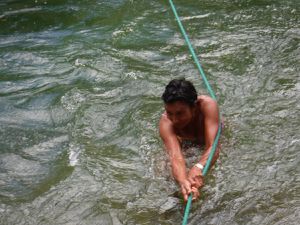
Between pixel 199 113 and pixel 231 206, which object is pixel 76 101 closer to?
pixel 199 113

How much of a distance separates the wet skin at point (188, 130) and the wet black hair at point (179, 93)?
0.04m

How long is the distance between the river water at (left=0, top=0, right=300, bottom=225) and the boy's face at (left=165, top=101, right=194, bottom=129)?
53 centimetres

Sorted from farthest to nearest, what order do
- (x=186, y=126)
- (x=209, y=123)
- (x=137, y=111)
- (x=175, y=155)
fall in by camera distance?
1. (x=137, y=111)
2. (x=186, y=126)
3. (x=209, y=123)
4. (x=175, y=155)

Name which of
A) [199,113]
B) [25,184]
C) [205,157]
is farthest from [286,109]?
[25,184]

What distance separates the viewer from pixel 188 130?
176 inches

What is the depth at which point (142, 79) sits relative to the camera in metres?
6.31

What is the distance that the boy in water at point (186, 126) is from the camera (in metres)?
3.74

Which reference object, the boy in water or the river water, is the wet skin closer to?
the boy in water

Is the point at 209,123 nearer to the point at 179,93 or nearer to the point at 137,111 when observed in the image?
the point at 179,93

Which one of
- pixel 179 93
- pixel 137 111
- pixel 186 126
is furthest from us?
pixel 137 111

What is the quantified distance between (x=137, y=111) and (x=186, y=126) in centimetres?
129

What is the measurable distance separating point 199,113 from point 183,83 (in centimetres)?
54

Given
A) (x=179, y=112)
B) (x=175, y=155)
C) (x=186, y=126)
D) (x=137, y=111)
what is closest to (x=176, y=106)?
(x=179, y=112)

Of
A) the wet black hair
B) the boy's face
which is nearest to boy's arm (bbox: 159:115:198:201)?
the boy's face
